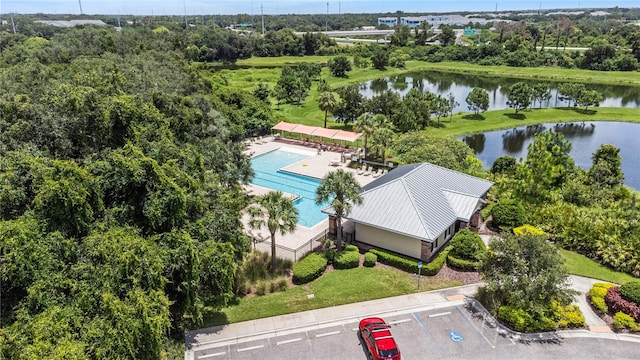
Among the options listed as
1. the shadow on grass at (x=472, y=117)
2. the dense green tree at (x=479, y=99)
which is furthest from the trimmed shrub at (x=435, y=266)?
the dense green tree at (x=479, y=99)

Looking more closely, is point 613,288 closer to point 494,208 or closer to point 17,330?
point 494,208

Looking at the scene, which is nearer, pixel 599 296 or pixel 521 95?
pixel 599 296

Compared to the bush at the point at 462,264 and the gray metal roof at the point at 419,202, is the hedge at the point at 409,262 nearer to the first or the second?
the bush at the point at 462,264

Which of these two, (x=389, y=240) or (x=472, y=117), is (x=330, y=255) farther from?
(x=472, y=117)

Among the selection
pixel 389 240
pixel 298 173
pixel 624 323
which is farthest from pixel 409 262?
pixel 298 173

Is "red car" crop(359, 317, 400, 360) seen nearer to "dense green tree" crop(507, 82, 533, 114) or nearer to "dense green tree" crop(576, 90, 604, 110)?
"dense green tree" crop(507, 82, 533, 114)

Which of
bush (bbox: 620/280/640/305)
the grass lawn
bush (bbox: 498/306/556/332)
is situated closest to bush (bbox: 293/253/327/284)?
the grass lawn

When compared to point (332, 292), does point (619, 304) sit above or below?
above

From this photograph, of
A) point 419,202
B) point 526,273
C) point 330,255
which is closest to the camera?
point 526,273
